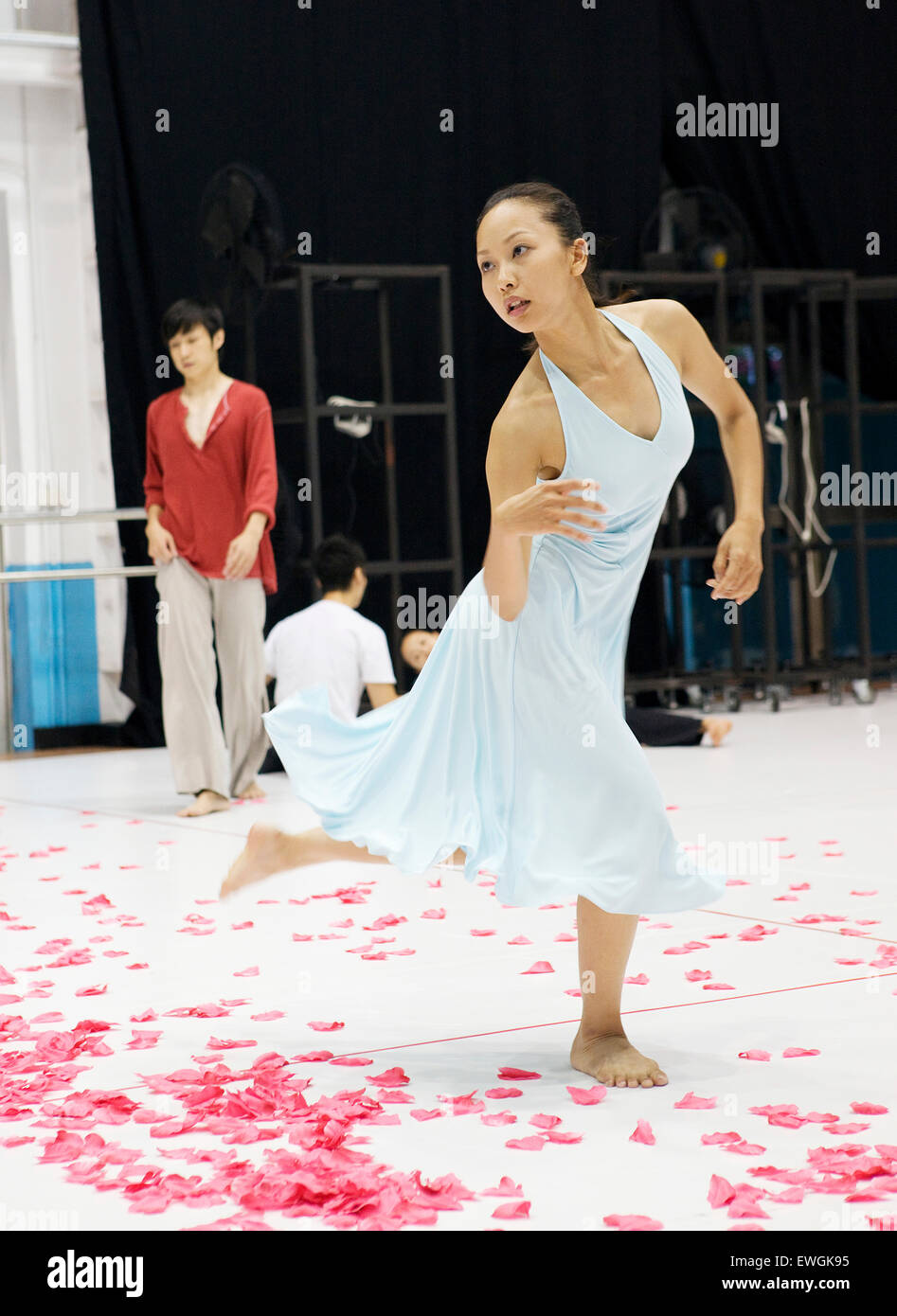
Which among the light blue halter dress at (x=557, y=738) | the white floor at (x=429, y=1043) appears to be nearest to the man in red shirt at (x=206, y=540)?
the white floor at (x=429, y=1043)

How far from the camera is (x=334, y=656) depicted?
4.69m

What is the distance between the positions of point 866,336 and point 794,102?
108 cm

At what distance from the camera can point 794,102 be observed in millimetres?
7520

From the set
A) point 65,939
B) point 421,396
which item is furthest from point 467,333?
point 65,939

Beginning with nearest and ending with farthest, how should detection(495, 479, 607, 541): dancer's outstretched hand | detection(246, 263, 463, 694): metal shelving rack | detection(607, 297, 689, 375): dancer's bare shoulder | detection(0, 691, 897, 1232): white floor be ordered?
1. detection(0, 691, 897, 1232): white floor
2. detection(495, 479, 607, 541): dancer's outstretched hand
3. detection(607, 297, 689, 375): dancer's bare shoulder
4. detection(246, 263, 463, 694): metal shelving rack

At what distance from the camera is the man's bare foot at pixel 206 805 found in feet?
13.9

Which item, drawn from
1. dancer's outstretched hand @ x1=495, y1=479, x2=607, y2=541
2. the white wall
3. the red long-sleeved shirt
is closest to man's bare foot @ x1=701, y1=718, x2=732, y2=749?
the red long-sleeved shirt

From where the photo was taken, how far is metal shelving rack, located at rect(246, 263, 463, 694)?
5641mm

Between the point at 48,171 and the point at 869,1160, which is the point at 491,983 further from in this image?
the point at 48,171

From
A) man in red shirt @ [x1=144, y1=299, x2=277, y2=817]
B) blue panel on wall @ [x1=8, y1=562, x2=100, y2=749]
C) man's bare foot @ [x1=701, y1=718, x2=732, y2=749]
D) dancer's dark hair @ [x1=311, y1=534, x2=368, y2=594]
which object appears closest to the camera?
man in red shirt @ [x1=144, y1=299, x2=277, y2=817]

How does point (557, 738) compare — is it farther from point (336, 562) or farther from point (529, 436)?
point (336, 562)

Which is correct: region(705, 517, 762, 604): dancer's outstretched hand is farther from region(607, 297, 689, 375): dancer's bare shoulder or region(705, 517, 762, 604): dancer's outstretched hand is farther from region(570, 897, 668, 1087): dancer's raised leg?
region(570, 897, 668, 1087): dancer's raised leg

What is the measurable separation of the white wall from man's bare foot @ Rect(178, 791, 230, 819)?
2.19 m

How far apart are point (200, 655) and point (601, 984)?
2587mm
